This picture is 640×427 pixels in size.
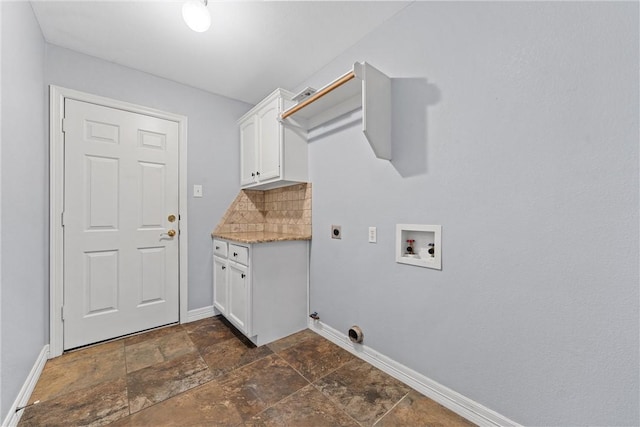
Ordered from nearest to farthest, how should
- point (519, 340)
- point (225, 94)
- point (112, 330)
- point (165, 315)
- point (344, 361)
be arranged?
point (519, 340), point (344, 361), point (112, 330), point (165, 315), point (225, 94)

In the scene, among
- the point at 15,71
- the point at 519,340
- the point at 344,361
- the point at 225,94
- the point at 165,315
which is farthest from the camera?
the point at 225,94

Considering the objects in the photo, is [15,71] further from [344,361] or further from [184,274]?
[344,361]

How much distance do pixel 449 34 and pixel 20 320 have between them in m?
2.84

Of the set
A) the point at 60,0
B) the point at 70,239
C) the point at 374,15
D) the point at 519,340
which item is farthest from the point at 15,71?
the point at 519,340

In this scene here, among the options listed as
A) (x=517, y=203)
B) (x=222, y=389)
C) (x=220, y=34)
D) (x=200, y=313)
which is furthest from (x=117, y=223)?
(x=517, y=203)

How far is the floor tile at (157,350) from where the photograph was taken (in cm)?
180

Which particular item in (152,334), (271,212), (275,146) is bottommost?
(152,334)

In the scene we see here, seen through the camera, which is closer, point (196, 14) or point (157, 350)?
point (196, 14)

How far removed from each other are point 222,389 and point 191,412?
0.66 feet

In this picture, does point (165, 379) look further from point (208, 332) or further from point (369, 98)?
point (369, 98)

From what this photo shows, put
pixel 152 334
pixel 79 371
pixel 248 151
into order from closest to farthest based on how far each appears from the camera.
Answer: pixel 79 371 < pixel 152 334 < pixel 248 151

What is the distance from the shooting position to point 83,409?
1355 millimetres

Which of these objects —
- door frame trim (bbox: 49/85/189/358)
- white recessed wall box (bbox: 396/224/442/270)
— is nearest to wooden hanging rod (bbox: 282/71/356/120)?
white recessed wall box (bbox: 396/224/442/270)

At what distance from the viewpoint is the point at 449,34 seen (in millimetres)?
1381
